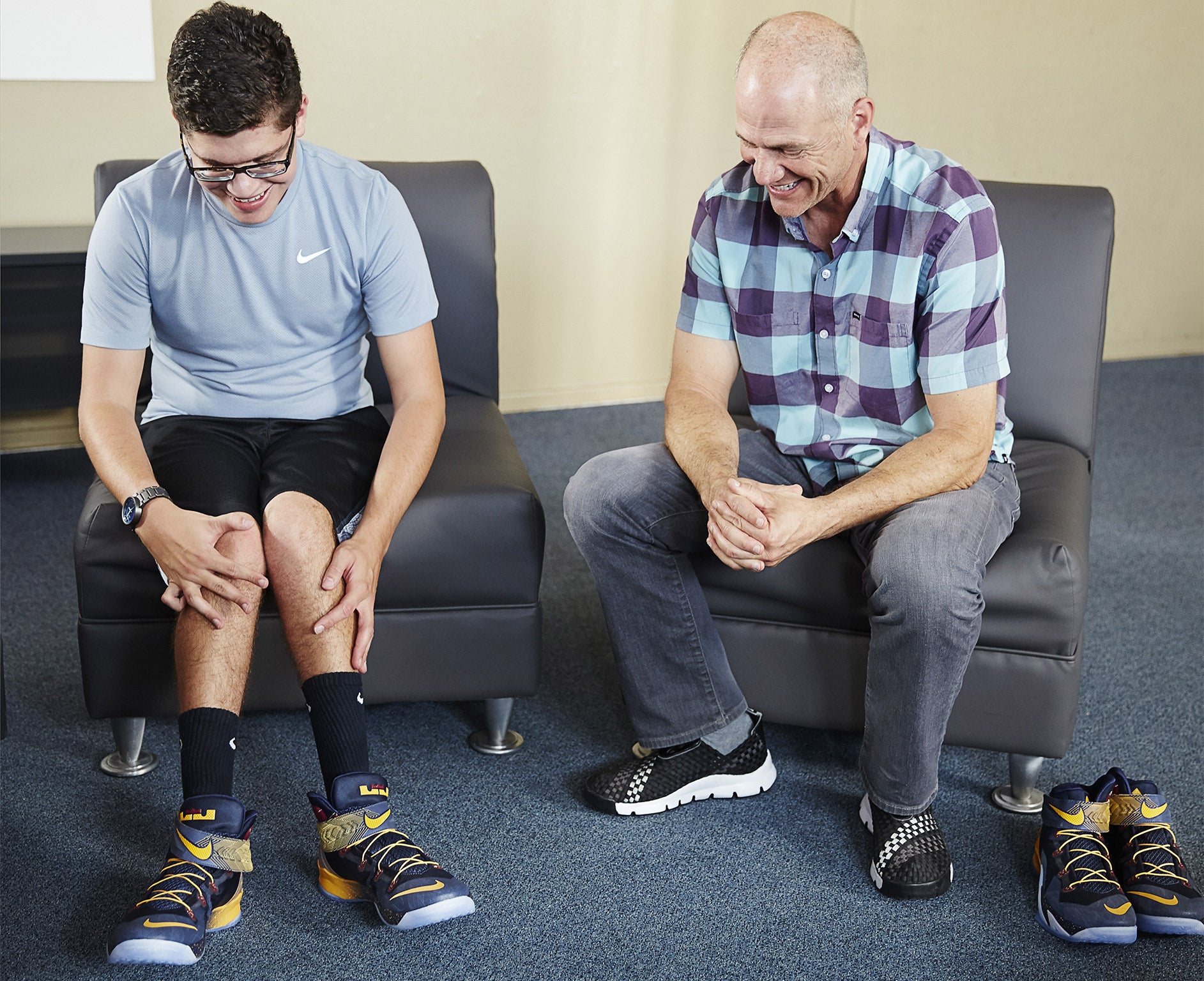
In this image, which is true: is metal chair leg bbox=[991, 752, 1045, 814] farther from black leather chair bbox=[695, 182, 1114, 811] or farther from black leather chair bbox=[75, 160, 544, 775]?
black leather chair bbox=[75, 160, 544, 775]

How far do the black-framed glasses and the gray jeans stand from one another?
0.63 metres

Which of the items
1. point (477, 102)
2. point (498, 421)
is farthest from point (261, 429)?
point (477, 102)

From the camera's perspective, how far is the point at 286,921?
1.48m

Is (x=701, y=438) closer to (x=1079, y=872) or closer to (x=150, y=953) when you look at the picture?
(x=1079, y=872)

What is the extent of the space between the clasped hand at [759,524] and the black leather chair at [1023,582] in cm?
9

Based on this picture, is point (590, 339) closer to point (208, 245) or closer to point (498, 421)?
point (498, 421)

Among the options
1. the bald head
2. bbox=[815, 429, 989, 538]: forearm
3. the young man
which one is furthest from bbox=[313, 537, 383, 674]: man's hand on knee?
the bald head

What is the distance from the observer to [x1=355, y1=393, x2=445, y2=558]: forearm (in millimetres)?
1636

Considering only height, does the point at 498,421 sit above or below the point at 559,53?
below

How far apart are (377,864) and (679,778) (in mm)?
494

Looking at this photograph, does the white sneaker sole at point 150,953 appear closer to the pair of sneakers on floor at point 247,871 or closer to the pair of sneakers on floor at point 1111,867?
Result: the pair of sneakers on floor at point 247,871

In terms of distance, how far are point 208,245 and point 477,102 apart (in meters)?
1.92

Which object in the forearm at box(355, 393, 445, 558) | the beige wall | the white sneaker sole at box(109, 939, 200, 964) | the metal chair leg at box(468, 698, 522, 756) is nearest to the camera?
the white sneaker sole at box(109, 939, 200, 964)

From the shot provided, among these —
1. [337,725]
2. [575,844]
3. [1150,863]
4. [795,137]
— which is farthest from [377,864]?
[795,137]
